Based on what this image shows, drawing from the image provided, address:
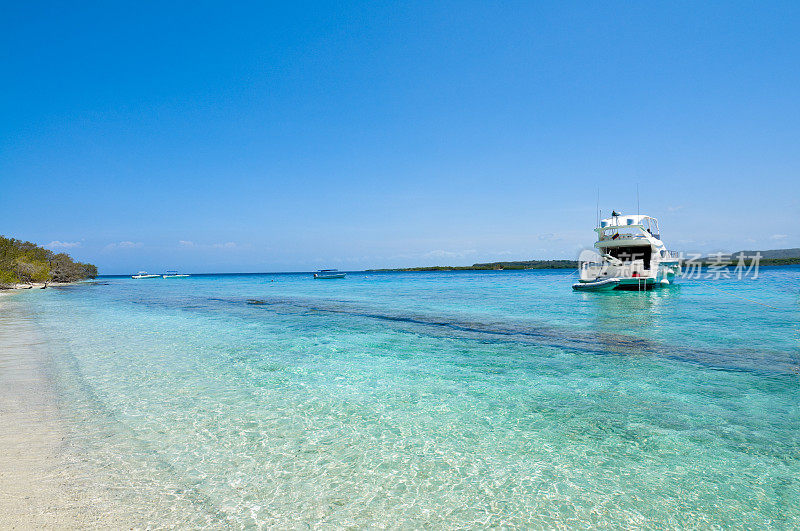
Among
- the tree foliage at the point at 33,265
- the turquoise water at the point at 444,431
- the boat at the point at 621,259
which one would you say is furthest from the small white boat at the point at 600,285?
the tree foliage at the point at 33,265

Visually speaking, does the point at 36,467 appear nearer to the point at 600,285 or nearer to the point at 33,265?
the point at 600,285

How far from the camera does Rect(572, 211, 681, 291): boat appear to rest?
3047cm

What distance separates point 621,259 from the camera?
32.8m

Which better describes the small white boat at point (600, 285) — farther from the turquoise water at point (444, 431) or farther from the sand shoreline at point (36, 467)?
the sand shoreline at point (36, 467)

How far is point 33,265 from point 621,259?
286 feet

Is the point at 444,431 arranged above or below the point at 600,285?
below

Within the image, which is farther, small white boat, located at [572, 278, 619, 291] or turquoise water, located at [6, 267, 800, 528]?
small white boat, located at [572, 278, 619, 291]

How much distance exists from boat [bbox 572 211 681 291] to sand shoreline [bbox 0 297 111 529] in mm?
30568

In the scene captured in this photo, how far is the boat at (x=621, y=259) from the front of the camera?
100.0ft

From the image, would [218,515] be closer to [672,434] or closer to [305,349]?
[672,434]

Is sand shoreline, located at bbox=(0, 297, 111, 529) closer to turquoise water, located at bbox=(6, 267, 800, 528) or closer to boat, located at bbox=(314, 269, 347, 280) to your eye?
turquoise water, located at bbox=(6, 267, 800, 528)

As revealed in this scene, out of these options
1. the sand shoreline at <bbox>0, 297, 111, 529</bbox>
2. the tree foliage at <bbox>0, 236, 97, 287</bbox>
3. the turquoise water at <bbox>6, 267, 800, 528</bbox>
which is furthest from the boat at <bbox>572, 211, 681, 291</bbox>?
the tree foliage at <bbox>0, 236, 97, 287</bbox>

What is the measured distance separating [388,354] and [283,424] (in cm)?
527

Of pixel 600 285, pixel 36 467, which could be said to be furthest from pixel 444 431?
pixel 600 285
